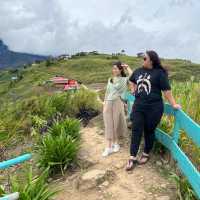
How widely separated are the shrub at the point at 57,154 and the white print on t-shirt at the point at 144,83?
1.66 m

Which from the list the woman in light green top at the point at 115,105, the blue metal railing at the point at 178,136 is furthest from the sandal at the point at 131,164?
the woman in light green top at the point at 115,105

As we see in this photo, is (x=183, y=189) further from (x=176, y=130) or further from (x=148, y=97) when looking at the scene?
(x=148, y=97)

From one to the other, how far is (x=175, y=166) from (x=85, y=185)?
1.34 m

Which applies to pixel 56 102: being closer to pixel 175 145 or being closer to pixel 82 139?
pixel 82 139

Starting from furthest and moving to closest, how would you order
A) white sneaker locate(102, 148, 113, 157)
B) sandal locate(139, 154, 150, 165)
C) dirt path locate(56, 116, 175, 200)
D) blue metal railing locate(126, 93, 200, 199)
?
white sneaker locate(102, 148, 113, 157)
sandal locate(139, 154, 150, 165)
dirt path locate(56, 116, 175, 200)
blue metal railing locate(126, 93, 200, 199)

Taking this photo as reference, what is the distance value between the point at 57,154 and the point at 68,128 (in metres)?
1.57

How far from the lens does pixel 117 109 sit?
9.07 m

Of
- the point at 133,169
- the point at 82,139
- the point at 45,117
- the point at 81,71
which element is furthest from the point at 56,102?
the point at 81,71

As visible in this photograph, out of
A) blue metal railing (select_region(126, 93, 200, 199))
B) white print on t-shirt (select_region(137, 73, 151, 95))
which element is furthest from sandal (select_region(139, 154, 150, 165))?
white print on t-shirt (select_region(137, 73, 151, 95))

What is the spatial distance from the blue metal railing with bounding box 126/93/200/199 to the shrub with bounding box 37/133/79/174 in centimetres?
147

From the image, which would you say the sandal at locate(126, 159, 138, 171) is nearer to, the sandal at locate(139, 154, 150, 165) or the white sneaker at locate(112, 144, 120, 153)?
the sandal at locate(139, 154, 150, 165)

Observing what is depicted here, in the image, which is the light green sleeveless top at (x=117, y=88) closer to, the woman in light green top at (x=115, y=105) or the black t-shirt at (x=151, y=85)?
the woman in light green top at (x=115, y=105)

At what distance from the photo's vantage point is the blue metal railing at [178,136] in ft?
19.3

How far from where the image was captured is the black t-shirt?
762 centimetres
